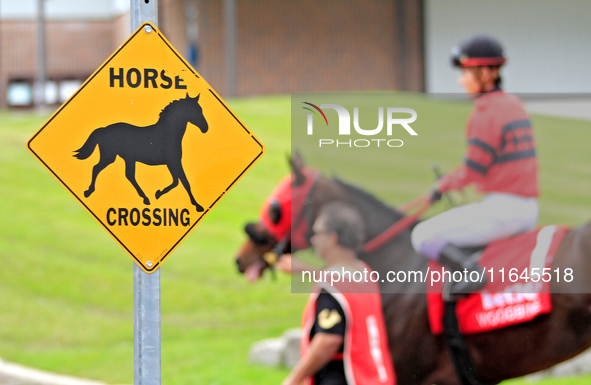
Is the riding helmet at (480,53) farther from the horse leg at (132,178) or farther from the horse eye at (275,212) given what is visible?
the horse leg at (132,178)

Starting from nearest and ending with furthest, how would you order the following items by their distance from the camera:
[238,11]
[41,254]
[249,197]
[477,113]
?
[477,113] < [41,254] < [249,197] < [238,11]

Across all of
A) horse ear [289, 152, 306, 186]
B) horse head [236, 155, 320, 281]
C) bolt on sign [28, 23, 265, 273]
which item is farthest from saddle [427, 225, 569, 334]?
bolt on sign [28, 23, 265, 273]

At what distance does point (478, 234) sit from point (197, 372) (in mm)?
4081

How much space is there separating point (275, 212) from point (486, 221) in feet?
4.97

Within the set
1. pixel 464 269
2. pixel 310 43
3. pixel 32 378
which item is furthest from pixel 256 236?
pixel 310 43

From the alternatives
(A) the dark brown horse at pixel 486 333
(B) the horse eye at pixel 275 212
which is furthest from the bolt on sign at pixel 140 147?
(B) the horse eye at pixel 275 212

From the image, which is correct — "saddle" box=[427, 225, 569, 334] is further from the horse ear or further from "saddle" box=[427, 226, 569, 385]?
the horse ear

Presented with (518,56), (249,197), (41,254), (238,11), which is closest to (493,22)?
(518,56)

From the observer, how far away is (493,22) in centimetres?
2539

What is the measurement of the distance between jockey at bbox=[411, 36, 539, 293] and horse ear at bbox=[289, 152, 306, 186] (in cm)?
91

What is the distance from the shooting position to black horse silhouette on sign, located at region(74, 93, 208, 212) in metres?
3.14

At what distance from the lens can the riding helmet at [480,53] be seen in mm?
4418

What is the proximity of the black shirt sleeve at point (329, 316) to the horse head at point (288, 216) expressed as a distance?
1.17 metres

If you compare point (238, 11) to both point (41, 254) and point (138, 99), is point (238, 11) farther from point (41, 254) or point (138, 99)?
point (138, 99)
